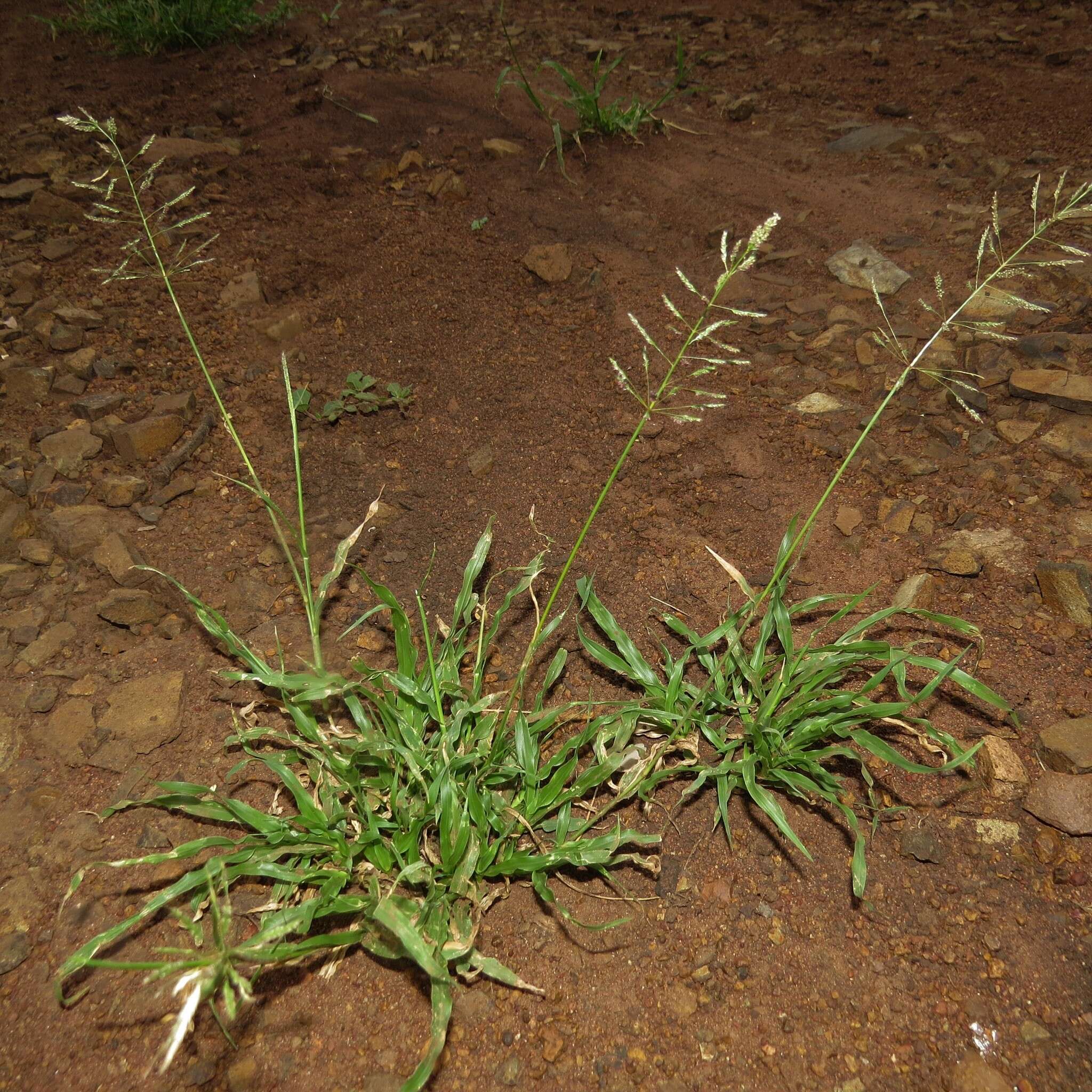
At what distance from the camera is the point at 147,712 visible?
1.95m

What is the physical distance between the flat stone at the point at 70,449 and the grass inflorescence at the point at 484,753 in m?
0.70

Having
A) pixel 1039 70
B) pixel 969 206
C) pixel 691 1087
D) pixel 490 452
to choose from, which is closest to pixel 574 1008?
pixel 691 1087

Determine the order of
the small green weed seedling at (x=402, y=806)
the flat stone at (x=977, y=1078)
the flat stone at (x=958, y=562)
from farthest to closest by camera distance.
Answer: the flat stone at (x=958, y=562) < the small green weed seedling at (x=402, y=806) < the flat stone at (x=977, y=1078)

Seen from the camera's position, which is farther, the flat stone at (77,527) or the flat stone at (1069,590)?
the flat stone at (77,527)

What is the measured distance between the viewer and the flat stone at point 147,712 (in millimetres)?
1907

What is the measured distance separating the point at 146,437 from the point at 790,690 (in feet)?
6.18

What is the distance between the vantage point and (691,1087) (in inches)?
58.2

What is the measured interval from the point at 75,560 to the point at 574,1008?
1.62m

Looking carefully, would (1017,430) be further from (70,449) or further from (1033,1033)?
(70,449)

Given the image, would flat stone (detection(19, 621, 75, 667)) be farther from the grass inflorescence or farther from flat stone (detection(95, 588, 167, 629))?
the grass inflorescence

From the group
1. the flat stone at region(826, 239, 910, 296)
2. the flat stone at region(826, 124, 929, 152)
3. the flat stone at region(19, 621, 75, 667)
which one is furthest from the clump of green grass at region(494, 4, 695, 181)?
the flat stone at region(19, 621, 75, 667)

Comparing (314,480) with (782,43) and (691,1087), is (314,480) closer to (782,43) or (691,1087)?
(691,1087)

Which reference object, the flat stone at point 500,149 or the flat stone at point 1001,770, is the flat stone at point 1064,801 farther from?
the flat stone at point 500,149

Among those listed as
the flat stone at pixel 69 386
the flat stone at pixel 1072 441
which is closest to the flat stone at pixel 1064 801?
the flat stone at pixel 1072 441
